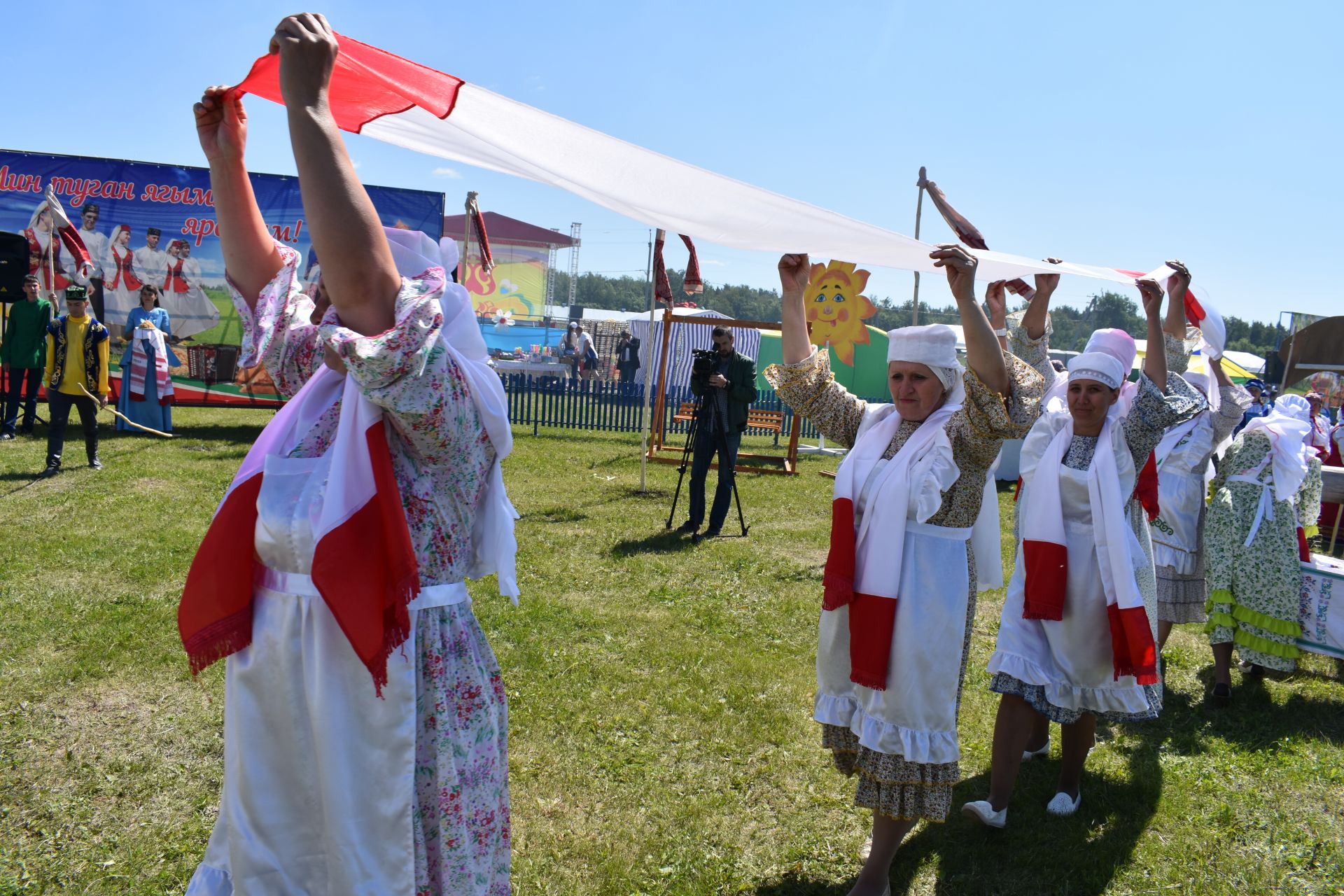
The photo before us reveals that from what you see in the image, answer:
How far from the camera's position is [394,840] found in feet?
5.49

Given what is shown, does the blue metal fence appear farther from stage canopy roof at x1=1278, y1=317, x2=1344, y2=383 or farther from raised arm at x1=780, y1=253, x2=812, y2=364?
raised arm at x1=780, y1=253, x2=812, y2=364

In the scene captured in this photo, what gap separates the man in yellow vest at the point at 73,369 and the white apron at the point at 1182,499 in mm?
9687

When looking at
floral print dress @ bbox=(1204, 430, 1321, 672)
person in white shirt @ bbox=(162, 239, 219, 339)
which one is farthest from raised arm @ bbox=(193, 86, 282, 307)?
person in white shirt @ bbox=(162, 239, 219, 339)

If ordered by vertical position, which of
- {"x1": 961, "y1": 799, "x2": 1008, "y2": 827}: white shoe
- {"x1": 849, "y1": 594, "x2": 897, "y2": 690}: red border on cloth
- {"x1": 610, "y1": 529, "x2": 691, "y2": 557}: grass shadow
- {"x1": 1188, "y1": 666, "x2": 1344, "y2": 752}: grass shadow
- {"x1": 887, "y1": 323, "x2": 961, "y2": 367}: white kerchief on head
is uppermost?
{"x1": 887, "y1": 323, "x2": 961, "y2": 367}: white kerchief on head

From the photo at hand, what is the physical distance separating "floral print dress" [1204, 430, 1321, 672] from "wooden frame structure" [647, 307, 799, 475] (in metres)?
6.15

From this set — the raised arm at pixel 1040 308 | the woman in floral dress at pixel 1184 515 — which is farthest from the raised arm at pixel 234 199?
the woman in floral dress at pixel 1184 515

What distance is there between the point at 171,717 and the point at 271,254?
3.03 meters

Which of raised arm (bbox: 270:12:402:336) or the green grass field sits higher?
raised arm (bbox: 270:12:402:336)

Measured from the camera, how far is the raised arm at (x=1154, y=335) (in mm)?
3359

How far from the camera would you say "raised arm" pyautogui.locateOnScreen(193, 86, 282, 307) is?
6.07 feet

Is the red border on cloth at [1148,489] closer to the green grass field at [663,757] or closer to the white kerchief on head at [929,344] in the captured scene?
the green grass field at [663,757]

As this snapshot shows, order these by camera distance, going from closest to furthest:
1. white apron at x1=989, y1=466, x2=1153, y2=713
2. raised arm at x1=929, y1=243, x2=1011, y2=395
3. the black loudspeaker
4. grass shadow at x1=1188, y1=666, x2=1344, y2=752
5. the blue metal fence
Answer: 1. raised arm at x1=929, y1=243, x2=1011, y2=395
2. white apron at x1=989, y1=466, x2=1153, y2=713
3. grass shadow at x1=1188, y1=666, x2=1344, y2=752
4. the black loudspeaker
5. the blue metal fence

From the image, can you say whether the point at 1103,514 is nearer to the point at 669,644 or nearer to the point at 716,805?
the point at 716,805

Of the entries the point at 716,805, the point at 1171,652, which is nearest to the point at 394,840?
the point at 716,805
